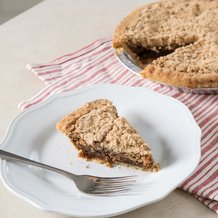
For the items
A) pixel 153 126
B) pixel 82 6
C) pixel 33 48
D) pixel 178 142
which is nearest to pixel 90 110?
pixel 153 126

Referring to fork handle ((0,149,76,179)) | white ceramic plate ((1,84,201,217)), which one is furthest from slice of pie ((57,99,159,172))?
fork handle ((0,149,76,179))

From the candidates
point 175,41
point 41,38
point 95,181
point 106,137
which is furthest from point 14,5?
point 95,181

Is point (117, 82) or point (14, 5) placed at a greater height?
point (117, 82)

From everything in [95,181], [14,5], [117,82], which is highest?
[95,181]

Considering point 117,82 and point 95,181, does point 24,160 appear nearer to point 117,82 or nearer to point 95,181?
point 95,181

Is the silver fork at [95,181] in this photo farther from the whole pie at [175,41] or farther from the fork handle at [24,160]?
the whole pie at [175,41]
